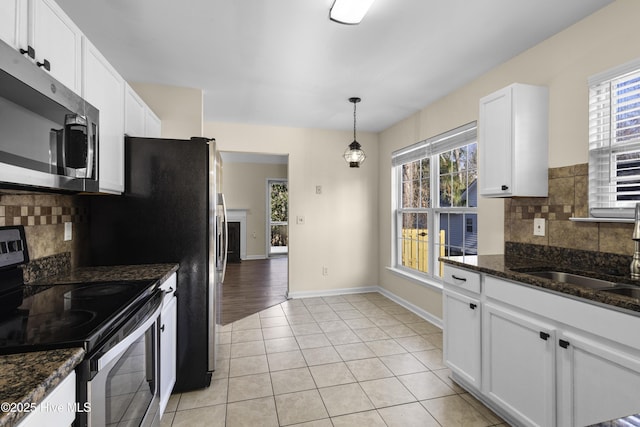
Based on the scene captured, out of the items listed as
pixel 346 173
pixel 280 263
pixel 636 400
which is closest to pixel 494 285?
pixel 636 400

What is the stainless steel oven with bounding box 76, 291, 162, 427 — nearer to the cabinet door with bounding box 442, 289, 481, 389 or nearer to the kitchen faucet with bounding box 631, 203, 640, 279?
the cabinet door with bounding box 442, 289, 481, 389

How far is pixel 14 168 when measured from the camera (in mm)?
1080

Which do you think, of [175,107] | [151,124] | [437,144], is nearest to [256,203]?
[175,107]

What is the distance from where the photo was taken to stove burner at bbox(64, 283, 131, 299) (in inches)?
56.2

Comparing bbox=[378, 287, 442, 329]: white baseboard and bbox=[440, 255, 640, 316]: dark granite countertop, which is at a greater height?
bbox=[440, 255, 640, 316]: dark granite countertop

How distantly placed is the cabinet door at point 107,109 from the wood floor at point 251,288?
2.31 metres

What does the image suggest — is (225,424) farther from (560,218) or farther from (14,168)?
(560,218)

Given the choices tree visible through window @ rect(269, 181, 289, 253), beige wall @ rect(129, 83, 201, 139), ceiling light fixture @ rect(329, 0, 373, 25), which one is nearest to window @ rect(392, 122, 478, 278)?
ceiling light fixture @ rect(329, 0, 373, 25)

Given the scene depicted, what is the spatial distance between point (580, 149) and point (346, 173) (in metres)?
3.11

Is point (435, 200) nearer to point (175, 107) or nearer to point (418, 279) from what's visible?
point (418, 279)

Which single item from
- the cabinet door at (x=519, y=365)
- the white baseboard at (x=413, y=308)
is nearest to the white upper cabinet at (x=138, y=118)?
the cabinet door at (x=519, y=365)

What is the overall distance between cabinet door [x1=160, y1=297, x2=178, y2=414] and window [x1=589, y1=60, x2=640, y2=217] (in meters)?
2.72

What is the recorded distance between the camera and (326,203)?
4805 mm

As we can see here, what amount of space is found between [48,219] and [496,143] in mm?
3024
